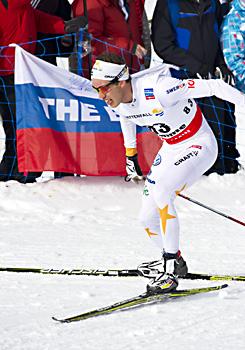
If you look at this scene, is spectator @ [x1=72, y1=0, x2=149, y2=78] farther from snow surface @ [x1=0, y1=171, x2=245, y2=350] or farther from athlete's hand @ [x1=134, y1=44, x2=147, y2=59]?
snow surface @ [x1=0, y1=171, x2=245, y2=350]

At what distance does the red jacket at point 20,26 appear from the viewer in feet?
26.1

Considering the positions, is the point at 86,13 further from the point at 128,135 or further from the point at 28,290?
the point at 28,290

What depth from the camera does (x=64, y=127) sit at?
8352 millimetres

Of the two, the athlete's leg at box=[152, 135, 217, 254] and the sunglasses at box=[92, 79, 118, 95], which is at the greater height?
the sunglasses at box=[92, 79, 118, 95]

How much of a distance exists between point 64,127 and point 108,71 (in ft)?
10.6

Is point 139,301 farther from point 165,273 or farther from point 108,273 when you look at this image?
point 108,273

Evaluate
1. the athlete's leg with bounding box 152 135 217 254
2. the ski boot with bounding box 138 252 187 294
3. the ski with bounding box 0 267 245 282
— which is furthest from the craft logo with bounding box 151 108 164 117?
the ski with bounding box 0 267 245 282

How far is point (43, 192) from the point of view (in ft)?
27.0

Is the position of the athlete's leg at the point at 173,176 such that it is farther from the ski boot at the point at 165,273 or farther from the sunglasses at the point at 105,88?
the sunglasses at the point at 105,88

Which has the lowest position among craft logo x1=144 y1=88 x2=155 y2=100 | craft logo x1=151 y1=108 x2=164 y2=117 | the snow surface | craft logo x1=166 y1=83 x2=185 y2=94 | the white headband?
the snow surface

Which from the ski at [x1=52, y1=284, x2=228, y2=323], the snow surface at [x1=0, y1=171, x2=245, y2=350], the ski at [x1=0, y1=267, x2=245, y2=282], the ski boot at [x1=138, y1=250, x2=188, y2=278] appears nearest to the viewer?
the snow surface at [x1=0, y1=171, x2=245, y2=350]

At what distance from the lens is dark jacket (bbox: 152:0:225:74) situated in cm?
834

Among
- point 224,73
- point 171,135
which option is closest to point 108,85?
point 171,135

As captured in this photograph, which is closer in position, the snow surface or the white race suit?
the snow surface
